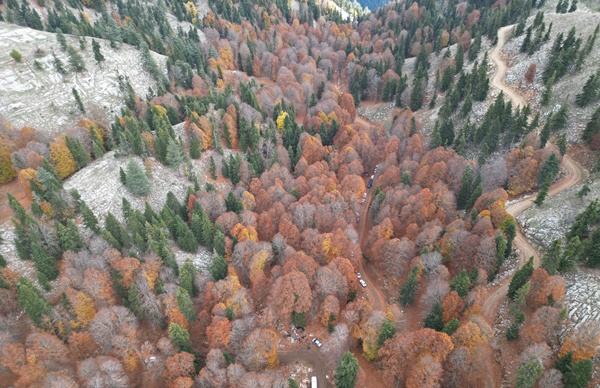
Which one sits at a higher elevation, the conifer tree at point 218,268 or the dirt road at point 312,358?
the conifer tree at point 218,268

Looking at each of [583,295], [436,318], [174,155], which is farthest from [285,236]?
Result: [583,295]

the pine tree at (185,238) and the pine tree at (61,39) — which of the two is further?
the pine tree at (61,39)

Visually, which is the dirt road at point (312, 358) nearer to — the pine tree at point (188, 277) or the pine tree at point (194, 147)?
the pine tree at point (188, 277)

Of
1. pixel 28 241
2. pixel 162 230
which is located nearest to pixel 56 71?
pixel 28 241

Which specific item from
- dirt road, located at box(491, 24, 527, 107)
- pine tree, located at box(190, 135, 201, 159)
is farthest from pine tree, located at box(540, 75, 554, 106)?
pine tree, located at box(190, 135, 201, 159)

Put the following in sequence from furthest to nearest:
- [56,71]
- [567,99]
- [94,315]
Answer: [56,71] → [567,99] → [94,315]

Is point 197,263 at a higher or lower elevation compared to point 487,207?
lower

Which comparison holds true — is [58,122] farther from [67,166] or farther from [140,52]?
[140,52]

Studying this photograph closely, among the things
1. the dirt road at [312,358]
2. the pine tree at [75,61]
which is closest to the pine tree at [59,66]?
the pine tree at [75,61]
